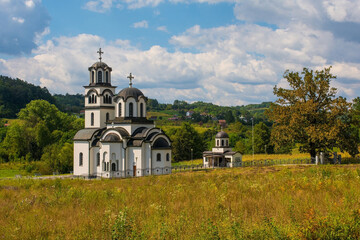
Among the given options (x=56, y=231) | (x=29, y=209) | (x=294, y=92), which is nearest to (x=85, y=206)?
(x=29, y=209)

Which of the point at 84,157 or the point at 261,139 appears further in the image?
the point at 261,139

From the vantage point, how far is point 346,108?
3322 centimetres

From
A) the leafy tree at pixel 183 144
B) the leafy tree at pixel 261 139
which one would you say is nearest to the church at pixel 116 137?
the leafy tree at pixel 183 144

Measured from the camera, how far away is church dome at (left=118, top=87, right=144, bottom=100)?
1545 inches

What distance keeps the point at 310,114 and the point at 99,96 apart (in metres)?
25.7

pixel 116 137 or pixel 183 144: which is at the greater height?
pixel 116 137

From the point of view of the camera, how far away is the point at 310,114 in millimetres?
33406

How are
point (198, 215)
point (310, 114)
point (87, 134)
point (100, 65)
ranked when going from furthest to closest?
point (100, 65) → point (87, 134) → point (310, 114) → point (198, 215)

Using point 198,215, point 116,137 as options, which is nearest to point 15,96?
point 116,137

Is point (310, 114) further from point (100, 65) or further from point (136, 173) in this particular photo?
point (100, 65)

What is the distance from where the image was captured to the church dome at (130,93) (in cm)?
3924

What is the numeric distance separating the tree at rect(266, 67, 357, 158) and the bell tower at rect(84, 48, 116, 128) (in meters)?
20.7

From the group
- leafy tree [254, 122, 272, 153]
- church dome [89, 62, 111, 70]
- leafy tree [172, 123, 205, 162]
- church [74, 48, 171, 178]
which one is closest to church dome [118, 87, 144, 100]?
church [74, 48, 171, 178]

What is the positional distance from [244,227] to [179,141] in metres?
62.6
